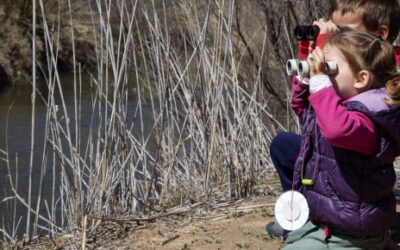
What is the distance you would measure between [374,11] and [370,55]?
42cm

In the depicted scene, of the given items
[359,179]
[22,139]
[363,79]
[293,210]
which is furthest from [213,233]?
[22,139]

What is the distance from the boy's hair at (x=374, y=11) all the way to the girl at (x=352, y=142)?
→ 1.11ft

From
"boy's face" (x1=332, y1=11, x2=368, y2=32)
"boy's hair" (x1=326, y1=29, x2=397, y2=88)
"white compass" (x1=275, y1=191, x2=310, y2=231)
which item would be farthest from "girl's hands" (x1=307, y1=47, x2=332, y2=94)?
"boy's face" (x1=332, y1=11, x2=368, y2=32)

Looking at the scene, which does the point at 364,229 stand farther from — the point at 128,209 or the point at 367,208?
the point at 128,209

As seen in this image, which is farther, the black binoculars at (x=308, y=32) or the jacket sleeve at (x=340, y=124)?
the black binoculars at (x=308, y=32)

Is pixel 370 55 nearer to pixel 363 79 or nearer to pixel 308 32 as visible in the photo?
pixel 363 79

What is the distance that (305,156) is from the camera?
260cm

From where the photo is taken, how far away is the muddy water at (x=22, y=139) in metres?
6.11

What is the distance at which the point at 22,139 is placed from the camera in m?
8.73

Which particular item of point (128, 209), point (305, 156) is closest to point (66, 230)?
point (128, 209)

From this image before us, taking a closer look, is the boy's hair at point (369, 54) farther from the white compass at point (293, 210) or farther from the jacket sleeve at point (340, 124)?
the white compass at point (293, 210)

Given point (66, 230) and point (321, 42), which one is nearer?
point (321, 42)

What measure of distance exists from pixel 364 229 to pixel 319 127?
335mm

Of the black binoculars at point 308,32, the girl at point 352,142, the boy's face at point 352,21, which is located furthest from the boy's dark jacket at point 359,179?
the boy's face at point 352,21
